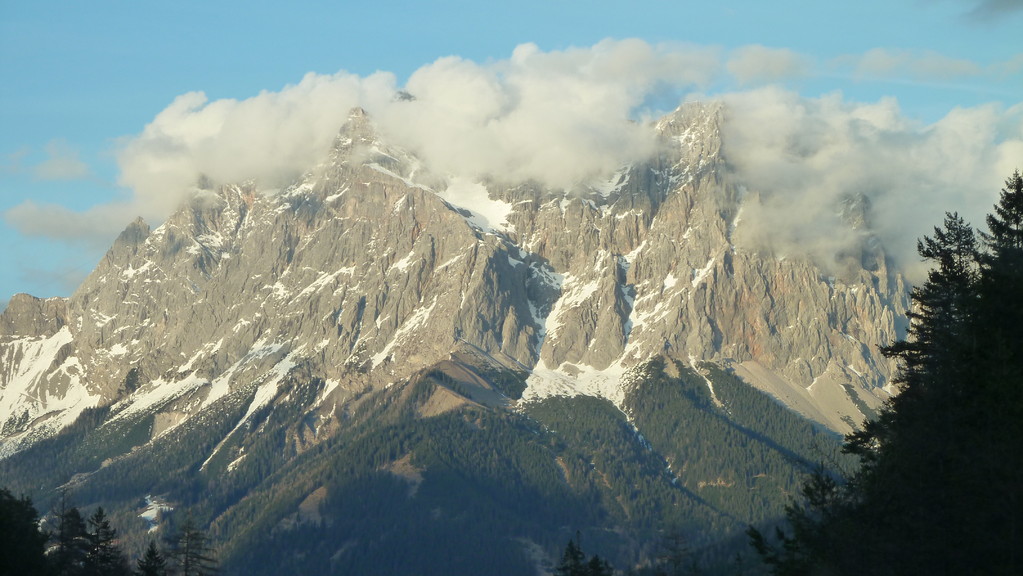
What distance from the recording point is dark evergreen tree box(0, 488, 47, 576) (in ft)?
268

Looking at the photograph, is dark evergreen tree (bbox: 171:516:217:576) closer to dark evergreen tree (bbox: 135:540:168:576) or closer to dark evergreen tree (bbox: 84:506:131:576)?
dark evergreen tree (bbox: 135:540:168:576)

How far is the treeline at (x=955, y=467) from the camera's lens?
55094mm

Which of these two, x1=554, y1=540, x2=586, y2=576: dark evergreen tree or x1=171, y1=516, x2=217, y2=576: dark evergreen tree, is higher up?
x1=554, y1=540, x2=586, y2=576: dark evergreen tree

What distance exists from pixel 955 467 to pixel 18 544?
5471 cm

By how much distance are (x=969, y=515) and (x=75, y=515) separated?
249ft

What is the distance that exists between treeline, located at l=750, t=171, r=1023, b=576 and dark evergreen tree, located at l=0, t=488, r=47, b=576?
41.0 meters

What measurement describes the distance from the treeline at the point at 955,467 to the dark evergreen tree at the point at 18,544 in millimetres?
41006

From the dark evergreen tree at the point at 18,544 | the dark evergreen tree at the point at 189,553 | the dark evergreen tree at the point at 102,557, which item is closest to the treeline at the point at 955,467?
the dark evergreen tree at the point at 18,544

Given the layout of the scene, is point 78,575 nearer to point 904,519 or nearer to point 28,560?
point 28,560

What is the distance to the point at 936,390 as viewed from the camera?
61.9 m

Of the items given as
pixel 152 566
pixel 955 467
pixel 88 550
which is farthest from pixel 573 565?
pixel 955 467

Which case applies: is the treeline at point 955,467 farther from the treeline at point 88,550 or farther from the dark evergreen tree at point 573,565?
the treeline at point 88,550

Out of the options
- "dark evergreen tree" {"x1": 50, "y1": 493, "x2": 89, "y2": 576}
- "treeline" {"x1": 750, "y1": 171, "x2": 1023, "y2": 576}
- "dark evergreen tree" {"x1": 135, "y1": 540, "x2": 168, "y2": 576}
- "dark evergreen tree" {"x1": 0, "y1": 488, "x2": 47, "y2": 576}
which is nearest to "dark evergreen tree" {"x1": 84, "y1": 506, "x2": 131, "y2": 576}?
"dark evergreen tree" {"x1": 50, "y1": 493, "x2": 89, "y2": 576}

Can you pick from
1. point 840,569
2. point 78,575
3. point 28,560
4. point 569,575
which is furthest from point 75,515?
point 840,569
